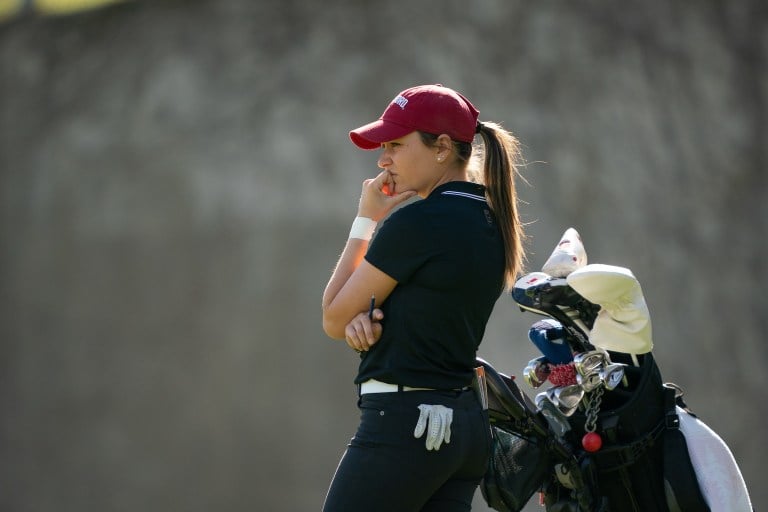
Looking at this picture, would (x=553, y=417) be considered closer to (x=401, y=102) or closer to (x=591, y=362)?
(x=591, y=362)

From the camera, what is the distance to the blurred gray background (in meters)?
6.13

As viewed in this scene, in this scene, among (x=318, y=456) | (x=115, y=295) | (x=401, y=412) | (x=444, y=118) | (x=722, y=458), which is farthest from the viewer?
(x=115, y=295)

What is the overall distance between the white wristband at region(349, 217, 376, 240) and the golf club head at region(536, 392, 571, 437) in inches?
33.8

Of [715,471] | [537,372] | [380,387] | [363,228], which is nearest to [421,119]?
[363,228]

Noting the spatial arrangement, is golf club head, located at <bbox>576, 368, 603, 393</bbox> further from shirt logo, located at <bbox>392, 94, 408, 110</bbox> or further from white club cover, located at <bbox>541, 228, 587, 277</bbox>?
shirt logo, located at <bbox>392, 94, 408, 110</bbox>

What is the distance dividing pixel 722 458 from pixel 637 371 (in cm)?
31

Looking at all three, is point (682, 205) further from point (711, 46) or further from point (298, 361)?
point (298, 361)

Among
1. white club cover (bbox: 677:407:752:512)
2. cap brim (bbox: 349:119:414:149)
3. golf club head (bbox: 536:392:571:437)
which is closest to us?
cap brim (bbox: 349:119:414:149)

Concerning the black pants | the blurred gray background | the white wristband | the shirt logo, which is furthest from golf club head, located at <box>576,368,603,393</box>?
the blurred gray background

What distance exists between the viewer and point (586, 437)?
2.75 metres

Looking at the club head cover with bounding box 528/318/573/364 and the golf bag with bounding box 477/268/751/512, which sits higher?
the club head cover with bounding box 528/318/573/364

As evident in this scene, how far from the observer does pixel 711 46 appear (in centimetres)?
648

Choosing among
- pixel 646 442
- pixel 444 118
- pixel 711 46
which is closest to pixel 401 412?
pixel 444 118

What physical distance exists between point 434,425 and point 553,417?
2.93 ft
